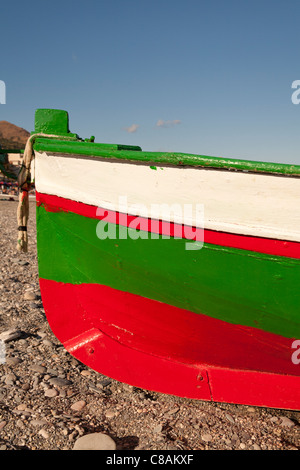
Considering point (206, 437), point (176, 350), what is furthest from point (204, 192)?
point (206, 437)

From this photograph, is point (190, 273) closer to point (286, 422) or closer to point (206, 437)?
point (206, 437)

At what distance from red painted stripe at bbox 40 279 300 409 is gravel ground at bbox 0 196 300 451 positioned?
0.36ft

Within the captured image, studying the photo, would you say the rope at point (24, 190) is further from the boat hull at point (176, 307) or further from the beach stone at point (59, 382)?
the beach stone at point (59, 382)

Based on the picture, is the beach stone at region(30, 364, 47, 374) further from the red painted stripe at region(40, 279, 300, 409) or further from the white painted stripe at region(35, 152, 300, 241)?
the white painted stripe at region(35, 152, 300, 241)

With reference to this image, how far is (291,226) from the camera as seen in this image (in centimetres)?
213

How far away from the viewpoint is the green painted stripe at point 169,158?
6.81 ft

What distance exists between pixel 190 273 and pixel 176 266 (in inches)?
4.4

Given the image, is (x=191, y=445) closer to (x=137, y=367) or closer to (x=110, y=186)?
(x=137, y=367)

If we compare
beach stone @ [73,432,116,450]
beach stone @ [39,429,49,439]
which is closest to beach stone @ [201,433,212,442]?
beach stone @ [73,432,116,450]

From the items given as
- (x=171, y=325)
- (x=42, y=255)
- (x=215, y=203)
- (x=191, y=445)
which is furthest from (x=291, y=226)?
(x=42, y=255)

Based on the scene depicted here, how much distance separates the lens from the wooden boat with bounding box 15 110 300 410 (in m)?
2.19

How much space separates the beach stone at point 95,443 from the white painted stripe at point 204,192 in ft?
4.58

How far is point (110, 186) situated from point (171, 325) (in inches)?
45.3

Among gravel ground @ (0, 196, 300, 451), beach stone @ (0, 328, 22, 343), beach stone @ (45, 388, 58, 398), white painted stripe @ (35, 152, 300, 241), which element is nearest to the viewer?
gravel ground @ (0, 196, 300, 451)
